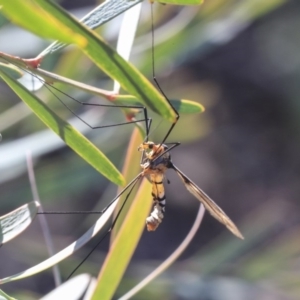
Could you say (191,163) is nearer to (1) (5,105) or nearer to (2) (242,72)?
(2) (242,72)

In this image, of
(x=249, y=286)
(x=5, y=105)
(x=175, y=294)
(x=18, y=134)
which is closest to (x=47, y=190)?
(x=18, y=134)

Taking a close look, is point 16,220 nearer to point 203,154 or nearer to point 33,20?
point 33,20

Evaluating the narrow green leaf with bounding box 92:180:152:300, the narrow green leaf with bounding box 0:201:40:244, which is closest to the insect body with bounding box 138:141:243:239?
the narrow green leaf with bounding box 92:180:152:300

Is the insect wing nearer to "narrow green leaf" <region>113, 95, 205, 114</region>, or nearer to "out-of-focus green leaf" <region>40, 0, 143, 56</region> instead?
"narrow green leaf" <region>113, 95, 205, 114</region>

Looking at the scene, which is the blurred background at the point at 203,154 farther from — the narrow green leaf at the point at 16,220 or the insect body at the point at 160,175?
the narrow green leaf at the point at 16,220

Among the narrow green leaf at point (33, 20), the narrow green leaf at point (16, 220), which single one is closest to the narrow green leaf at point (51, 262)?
the narrow green leaf at point (16, 220)
